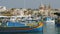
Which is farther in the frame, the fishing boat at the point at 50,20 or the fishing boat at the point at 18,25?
the fishing boat at the point at 50,20

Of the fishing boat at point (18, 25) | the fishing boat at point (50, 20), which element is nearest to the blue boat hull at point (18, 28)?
the fishing boat at point (18, 25)

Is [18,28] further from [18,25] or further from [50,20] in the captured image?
[50,20]

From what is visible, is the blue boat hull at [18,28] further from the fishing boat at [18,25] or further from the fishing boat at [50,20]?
the fishing boat at [50,20]

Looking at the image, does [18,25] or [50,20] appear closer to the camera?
[18,25]

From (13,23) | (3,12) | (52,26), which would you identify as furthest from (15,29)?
(52,26)

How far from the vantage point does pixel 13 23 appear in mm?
6418

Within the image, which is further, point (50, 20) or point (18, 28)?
point (50, 20)

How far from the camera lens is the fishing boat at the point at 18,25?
20.0 ft

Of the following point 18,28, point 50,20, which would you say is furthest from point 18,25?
point 50,20

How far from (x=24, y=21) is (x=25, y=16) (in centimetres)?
50

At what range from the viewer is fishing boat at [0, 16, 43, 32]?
610 centimetres

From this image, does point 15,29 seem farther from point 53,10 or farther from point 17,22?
point 53,10

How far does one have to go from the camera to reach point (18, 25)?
6.20 meters

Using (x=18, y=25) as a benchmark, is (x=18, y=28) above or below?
below
